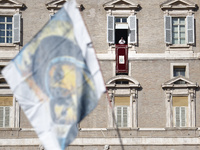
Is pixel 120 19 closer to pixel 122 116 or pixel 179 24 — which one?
pixel 179 24

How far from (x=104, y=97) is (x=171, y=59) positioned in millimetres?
4250

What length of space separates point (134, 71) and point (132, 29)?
2.31 m

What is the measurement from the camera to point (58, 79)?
26734mm

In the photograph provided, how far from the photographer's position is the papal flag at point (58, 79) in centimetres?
2617

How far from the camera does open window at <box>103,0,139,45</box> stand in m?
43.2

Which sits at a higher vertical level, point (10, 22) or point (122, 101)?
point (10, 22)

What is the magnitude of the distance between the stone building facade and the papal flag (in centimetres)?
1573

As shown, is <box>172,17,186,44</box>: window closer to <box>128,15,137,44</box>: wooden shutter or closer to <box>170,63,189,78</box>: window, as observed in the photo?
<box>170,63,189,78</box>: window

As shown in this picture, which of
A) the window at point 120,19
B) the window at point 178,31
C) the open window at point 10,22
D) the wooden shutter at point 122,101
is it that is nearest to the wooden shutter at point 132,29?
the window at point 120,19

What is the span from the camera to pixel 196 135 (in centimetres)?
4238

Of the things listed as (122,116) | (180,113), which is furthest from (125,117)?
(180,113)

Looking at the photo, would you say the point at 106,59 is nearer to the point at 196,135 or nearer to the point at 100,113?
the point at 100,113

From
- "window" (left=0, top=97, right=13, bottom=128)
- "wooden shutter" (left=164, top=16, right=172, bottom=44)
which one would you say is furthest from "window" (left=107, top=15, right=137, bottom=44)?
"window" (left=0, top=97, right=13, bottom=128)

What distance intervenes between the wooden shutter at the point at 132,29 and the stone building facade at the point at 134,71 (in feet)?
0.18
